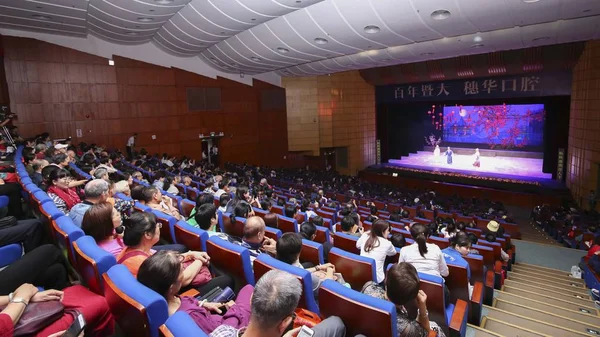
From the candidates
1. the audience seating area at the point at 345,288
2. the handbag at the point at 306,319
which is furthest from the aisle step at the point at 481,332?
the handbag at the point at 306,319

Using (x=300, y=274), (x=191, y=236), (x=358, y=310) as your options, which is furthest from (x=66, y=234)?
(x=358, y=310)

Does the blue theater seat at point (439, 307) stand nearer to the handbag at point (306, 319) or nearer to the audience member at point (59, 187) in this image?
the handbag at point (306, 319)

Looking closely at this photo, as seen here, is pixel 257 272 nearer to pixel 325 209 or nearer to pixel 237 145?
pixel 325 209

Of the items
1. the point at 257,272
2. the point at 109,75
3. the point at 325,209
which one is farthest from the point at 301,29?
the point at 257,272

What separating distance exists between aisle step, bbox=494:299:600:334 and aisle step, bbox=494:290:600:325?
12 cm

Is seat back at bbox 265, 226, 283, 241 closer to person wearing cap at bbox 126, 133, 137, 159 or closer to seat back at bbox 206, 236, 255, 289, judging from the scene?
seat back at bbox 206, 236, 255, 289

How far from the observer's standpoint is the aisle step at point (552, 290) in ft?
15.8

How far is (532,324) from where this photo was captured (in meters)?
3.54

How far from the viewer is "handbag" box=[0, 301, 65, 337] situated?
1451 mm

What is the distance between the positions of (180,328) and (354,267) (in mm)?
1661

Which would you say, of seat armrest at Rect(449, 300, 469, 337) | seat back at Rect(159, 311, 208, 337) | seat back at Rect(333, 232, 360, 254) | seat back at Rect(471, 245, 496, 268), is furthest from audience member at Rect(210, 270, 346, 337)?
seat back at Rect(471, 245, 496, 268)

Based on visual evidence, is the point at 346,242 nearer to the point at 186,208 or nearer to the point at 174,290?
the point at 186,208

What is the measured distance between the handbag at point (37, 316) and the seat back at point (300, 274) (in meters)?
1.04

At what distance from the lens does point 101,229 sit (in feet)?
8.30
